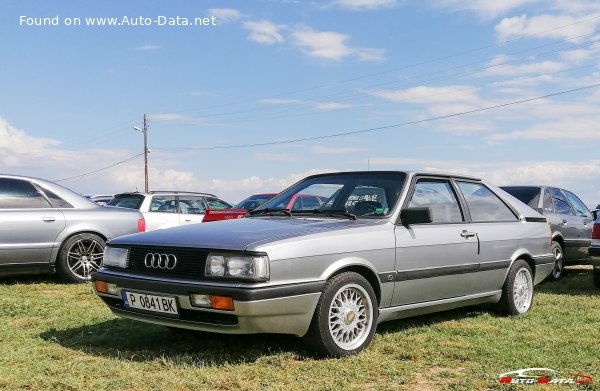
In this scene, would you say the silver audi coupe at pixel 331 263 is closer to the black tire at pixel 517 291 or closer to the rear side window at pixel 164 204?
the black tire at pixel 517 291

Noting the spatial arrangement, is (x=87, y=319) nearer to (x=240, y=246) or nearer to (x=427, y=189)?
(x=240, y=246)

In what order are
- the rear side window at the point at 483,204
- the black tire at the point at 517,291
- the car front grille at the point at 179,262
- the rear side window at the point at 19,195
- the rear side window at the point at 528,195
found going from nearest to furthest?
the car front grille at the point at 179,262, the rear side window at the point at 483,204, the black tire at the point at 517,291, the rear side window at the point at 19,195, the rear side window at the point at 528,195

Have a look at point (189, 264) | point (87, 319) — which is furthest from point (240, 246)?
point (87, 319)

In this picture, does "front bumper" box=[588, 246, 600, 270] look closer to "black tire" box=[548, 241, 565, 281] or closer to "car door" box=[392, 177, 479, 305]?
"black tire" box=[548, 241, 565, 281]

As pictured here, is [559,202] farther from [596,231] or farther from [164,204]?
[164,204]

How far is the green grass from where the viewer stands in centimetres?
409

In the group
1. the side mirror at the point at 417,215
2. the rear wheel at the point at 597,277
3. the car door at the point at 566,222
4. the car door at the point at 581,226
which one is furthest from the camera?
the car door at the point at 581,226

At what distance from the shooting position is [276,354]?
185 inches

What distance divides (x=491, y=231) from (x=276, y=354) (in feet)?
8.73

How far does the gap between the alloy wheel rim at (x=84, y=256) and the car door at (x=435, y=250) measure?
5292 mm

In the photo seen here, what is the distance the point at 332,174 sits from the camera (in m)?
6.09

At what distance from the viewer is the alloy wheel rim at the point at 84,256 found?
29.7ft

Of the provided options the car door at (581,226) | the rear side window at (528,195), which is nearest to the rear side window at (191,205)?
the rear side window at (528,195)

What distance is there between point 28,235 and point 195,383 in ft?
17.7
